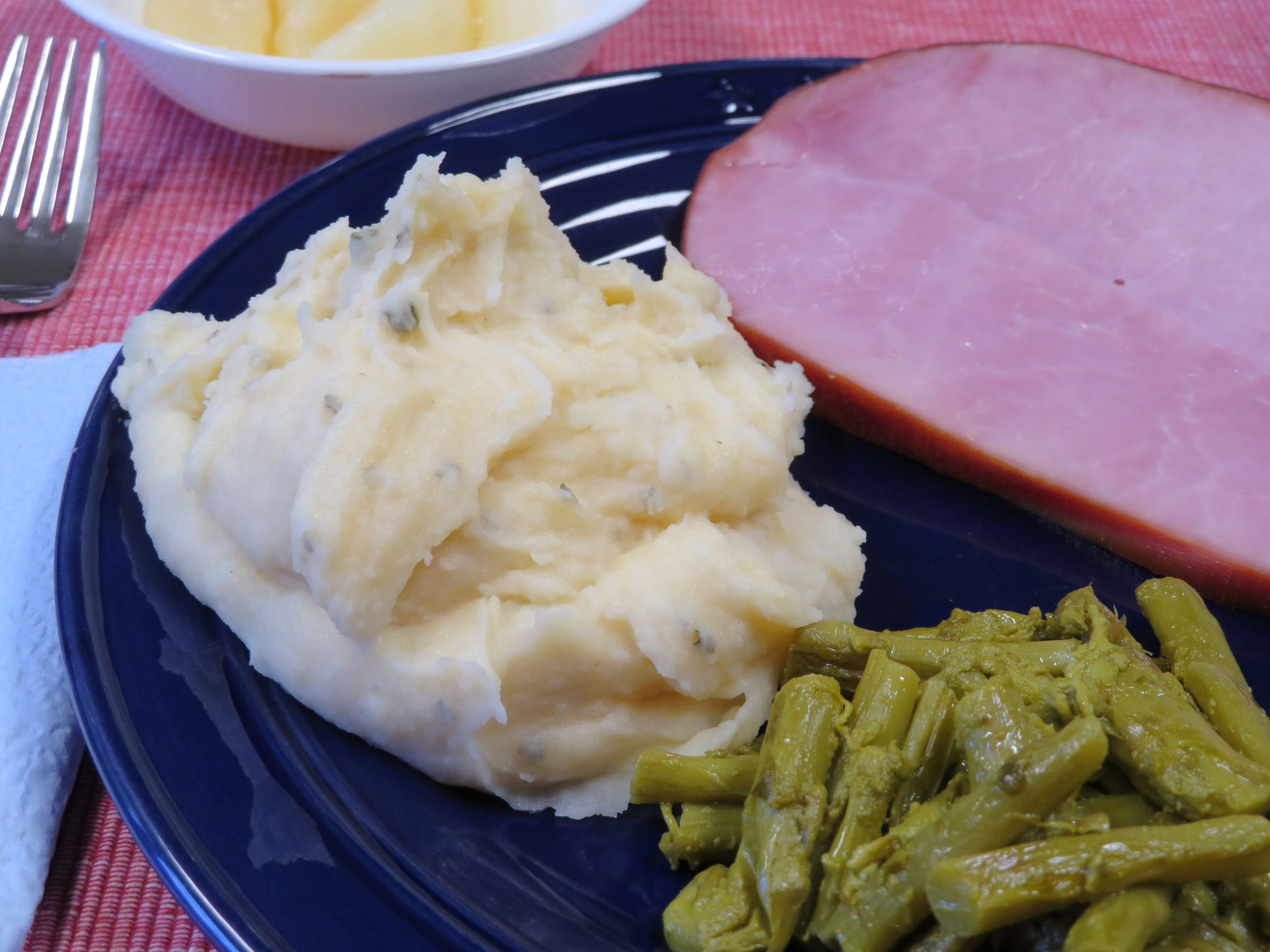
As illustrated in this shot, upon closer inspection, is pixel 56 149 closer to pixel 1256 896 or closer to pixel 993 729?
pixel 993 729

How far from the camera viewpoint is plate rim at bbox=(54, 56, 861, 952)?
5.52ft

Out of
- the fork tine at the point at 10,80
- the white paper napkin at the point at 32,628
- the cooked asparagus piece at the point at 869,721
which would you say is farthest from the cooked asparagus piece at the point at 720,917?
the fork tine at the point at 10,80

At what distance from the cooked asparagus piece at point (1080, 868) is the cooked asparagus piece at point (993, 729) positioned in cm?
12

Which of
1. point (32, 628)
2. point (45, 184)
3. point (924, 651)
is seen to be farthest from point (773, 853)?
point (45, 184)

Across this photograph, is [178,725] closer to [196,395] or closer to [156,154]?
[196,395]

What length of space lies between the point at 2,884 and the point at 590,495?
47.0 inches

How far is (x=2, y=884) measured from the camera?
1.85 meters

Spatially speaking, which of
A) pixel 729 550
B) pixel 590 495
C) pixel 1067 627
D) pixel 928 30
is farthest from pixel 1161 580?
pixel 928 30

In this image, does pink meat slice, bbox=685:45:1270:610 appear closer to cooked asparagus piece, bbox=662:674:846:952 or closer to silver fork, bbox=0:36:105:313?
cooked asparagus piece, bbox=662:674:846:952

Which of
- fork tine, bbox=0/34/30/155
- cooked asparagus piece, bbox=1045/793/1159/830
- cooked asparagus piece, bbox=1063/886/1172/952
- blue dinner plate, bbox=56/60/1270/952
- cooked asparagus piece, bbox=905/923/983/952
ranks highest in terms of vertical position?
fork tine, bbox=0/34/30/155

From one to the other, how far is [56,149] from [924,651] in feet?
9.68

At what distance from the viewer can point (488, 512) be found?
2.01m

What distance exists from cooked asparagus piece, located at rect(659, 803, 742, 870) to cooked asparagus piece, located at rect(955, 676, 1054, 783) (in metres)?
0.39

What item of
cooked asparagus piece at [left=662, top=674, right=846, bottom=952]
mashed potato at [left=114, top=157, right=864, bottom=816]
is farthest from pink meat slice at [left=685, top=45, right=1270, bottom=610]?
cooked asparagus piece at [left=662, top=674, right=846, bottom=952]
